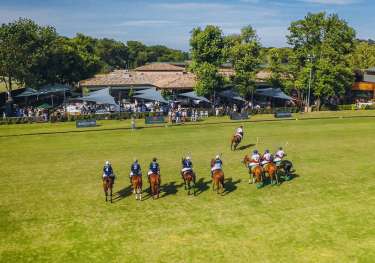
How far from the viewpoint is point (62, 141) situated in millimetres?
33250

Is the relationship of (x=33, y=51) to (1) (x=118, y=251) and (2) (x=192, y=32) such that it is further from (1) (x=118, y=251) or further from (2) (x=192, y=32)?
(1) (x=118, y=251)

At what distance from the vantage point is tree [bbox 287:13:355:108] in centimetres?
5487

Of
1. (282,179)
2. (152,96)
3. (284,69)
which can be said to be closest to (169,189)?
(282,179)

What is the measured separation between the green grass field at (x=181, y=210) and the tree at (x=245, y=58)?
23.0 metres

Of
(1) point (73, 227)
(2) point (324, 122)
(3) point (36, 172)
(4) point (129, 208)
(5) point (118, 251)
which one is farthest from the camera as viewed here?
(2) point (324, 122)

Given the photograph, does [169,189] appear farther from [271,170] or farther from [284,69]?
[284,69]

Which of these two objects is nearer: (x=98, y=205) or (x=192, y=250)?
(x=192, y=250)

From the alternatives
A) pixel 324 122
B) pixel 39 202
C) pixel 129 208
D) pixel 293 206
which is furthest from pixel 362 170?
pixel 324 122

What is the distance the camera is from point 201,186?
2122cm

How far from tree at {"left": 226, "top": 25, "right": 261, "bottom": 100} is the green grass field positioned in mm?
22951

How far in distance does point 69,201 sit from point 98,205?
156 centimetres

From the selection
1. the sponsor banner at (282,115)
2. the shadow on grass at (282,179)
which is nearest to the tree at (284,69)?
the sponsor banner at (282,115)

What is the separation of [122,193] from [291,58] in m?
42.8

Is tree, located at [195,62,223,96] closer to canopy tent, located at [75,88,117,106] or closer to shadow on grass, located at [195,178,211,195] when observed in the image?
canopy tent, located at [75,88,117,106]
